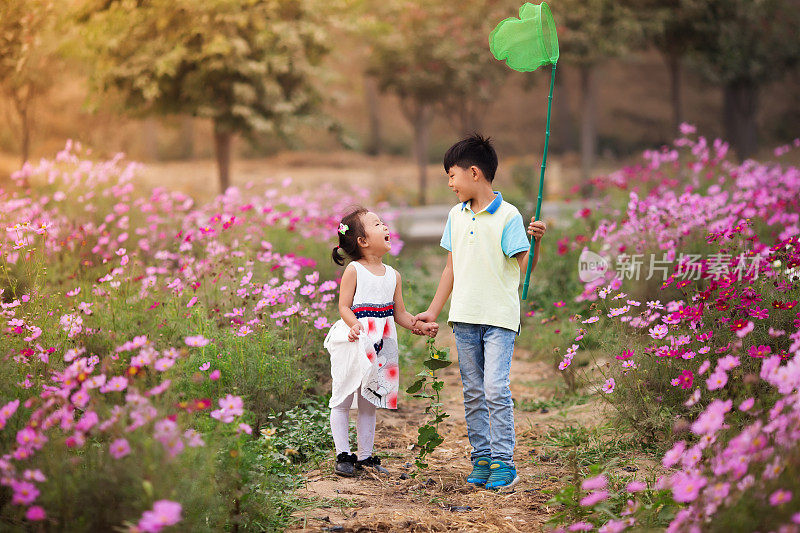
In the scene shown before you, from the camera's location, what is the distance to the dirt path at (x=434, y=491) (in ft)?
10.2

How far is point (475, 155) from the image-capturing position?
11.7ft

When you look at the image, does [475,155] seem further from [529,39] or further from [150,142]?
[150,142]

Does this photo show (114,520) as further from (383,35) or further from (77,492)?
(383,35)

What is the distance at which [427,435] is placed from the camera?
142 inches

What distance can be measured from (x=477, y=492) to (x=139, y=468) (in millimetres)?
1683

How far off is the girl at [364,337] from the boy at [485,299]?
0.22 metres

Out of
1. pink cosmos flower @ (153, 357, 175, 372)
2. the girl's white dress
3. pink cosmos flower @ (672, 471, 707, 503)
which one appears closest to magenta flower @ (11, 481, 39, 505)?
pink cosmos flower @ (153, 357, 175, 372)

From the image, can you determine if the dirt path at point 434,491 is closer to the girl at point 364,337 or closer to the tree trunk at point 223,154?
the girl at point 364,337

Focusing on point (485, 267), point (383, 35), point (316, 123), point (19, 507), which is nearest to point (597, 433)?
point (485, 267)

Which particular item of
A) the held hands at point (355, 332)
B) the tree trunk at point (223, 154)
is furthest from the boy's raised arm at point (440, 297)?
the tree trunk at point (223, 154)

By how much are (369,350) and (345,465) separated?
0.58m

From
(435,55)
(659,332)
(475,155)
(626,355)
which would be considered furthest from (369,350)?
(435,55)

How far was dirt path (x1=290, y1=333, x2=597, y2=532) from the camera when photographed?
10.2 ft

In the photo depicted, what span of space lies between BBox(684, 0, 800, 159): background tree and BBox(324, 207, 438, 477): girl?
14.7 meters
